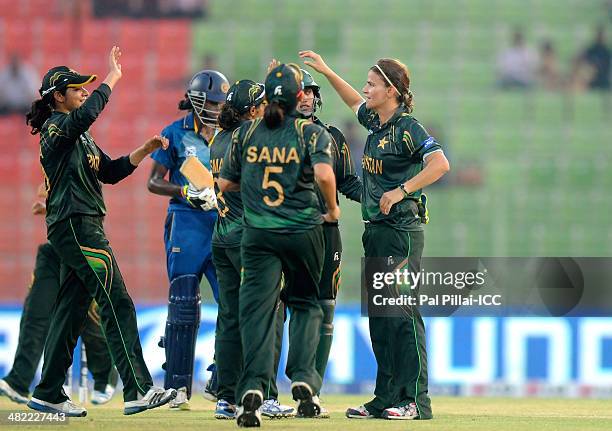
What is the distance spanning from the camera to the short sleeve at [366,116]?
26.5ft

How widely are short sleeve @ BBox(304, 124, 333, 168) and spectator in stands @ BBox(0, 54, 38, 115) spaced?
9.94 m

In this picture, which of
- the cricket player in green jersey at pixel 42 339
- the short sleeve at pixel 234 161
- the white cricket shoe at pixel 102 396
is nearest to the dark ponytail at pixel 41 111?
the short sleeve at pixel 234 161

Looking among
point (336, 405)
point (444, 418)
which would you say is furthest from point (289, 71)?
point (336, 405)

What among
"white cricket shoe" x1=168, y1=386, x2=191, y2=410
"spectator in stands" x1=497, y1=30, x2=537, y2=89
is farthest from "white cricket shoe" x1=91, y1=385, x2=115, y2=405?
"spectator in stands" x1=497, y1=30, x2=537, y2=89

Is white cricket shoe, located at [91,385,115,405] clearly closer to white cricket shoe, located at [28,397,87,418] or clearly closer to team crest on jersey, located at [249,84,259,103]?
white cricket shoe, located at [28,397,87,418]

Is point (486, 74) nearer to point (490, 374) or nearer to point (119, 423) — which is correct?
point (490, 374)

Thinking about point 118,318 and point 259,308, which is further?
point 118,318

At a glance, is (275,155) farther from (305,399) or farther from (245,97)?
(305,399)

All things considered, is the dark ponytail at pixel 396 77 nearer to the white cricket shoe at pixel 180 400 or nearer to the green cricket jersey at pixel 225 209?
the green cricket jersey at pixel 225 209

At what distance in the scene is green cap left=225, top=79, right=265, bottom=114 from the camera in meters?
8.09

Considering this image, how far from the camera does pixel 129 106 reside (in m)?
16.5

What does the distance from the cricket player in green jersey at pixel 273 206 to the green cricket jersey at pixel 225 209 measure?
2.32 ft

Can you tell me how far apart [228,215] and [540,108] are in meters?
9.31

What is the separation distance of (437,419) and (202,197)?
2.06 m
